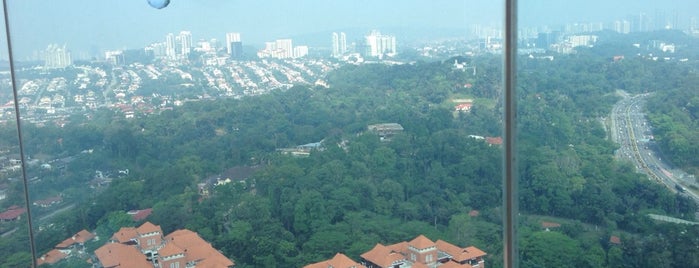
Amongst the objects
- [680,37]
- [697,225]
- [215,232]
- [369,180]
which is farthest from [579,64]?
[215,232]

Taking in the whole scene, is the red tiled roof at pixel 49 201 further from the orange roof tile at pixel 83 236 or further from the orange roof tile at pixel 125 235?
the orange roof tile at pixel 125 235

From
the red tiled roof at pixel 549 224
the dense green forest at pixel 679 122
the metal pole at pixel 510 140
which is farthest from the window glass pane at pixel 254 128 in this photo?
the dense green forest at pixel 679 122

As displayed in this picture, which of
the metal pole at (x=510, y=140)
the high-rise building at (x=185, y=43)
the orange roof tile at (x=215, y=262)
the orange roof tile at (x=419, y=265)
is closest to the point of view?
the metal pole at (x=510, y=140)

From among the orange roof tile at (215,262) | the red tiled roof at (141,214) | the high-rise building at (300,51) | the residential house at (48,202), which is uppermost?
the high-rise building at (300,51)

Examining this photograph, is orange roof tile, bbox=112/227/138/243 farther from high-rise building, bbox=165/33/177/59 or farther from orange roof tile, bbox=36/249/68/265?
high-rise building, bbox=165/33/177/59

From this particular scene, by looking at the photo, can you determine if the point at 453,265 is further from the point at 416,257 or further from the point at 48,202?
the point at 48,202

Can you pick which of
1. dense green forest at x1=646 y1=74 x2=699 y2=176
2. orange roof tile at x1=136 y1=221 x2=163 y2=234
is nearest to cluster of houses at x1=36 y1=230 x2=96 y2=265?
orange roof tile at x1=136 y1=221 x2=163 y2=234

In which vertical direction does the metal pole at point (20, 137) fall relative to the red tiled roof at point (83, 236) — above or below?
above
